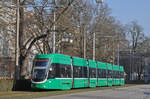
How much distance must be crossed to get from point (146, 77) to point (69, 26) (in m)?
53.2

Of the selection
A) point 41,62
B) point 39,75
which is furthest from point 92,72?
point 39,75

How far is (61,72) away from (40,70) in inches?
88.6

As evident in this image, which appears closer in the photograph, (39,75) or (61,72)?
(39,75)

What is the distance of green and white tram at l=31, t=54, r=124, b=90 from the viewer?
27391 mm

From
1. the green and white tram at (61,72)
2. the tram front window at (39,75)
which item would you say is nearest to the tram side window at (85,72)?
the green and white tram at (61,72)

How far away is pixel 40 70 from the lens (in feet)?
90.7

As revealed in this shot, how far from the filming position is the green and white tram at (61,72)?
27391 mm

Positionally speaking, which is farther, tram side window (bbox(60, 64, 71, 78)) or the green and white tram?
tram side window (bbox(60, 64, 71, 78))

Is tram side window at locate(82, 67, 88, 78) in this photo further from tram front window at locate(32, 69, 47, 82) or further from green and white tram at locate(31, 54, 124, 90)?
tram front window at locate(32, 69, 47, 82)

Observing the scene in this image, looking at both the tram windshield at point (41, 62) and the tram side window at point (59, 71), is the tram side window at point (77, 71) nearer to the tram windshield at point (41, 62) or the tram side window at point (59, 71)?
the tram side window at point (59, 71)

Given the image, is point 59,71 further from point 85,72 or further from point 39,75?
point 85,72

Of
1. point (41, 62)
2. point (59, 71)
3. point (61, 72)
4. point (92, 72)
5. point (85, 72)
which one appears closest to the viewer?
point (41, 62)

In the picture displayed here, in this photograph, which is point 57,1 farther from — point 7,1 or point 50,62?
point 50,62

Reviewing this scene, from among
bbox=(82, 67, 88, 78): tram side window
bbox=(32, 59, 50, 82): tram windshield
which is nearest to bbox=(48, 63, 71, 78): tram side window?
bbox=(32, 59, 50, 82): tram windshield
